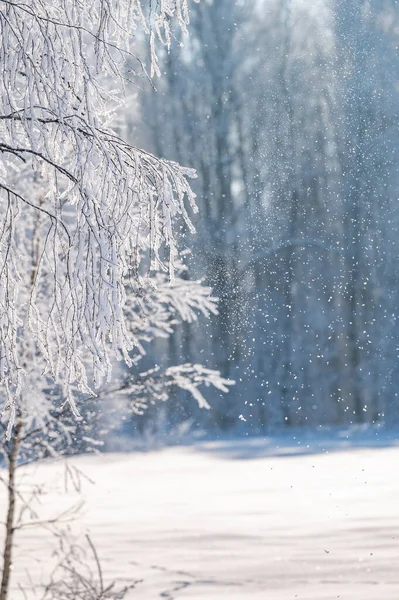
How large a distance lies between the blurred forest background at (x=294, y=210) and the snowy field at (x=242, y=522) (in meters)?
3.81

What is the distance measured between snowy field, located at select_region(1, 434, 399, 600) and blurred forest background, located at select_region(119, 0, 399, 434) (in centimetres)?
381

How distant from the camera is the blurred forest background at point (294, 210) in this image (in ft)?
77.4

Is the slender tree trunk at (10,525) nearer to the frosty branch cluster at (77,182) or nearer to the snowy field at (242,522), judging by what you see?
the snowy field at (242,522)

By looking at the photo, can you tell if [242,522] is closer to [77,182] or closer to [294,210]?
[77,182]

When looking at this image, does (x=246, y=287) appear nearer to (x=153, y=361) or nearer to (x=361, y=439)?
(x=153, y=361)

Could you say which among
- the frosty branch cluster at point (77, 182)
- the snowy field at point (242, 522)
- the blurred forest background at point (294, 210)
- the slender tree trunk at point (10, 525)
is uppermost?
the blurred forest background at point (294, 210)

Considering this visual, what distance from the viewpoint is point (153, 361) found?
2359 centimetres

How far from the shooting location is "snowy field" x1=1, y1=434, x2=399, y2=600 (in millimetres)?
8453

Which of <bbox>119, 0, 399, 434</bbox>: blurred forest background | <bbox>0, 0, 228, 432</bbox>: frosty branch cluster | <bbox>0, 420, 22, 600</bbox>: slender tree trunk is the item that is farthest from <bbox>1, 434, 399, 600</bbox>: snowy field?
<bbox>119, 0, 399, 434</bbox>: blurred forest background

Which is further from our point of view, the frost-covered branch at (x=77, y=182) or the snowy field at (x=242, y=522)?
the snowy field at (x=242, y=522)

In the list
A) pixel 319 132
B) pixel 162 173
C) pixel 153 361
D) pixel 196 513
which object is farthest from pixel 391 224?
pixel 162 173

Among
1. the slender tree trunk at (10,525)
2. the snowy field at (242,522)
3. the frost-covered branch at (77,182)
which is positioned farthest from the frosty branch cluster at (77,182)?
the snowy field at (242,522)

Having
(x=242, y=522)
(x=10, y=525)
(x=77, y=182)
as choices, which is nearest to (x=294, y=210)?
(x=242, y=522)

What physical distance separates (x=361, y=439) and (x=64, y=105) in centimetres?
1875
